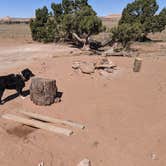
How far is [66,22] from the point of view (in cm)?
1844

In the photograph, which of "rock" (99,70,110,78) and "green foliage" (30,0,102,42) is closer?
"rock" (99,70,110,78)

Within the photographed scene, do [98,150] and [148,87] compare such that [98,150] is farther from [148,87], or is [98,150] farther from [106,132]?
[148,87]

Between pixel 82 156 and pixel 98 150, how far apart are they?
0.38 meters

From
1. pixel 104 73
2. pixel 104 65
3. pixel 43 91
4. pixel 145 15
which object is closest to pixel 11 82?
pixel 43 91

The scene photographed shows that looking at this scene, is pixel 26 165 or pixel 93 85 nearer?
pixel 26 165

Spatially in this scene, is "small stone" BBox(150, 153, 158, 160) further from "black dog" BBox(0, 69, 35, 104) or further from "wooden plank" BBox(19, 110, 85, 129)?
"black dog" BBox(0, 69, 35, 104)

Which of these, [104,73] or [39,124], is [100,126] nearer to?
[39,124]

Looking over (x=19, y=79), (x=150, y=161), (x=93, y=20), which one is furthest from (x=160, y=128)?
(x=93, y=20)

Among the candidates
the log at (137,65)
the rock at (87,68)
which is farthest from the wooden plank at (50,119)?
the log at (137,65)

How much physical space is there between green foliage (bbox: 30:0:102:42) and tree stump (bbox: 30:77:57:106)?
11.4 meters

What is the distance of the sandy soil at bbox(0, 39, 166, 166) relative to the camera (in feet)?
14.8

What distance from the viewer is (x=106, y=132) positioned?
5.42m

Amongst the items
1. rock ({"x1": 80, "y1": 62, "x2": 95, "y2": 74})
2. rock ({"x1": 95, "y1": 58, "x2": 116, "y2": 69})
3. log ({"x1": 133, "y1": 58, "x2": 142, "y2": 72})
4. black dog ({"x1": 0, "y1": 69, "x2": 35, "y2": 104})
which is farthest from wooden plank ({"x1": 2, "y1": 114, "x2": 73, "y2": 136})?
log ({"x1": 133, "y1": 58, "x2": 142, "y2": 72})

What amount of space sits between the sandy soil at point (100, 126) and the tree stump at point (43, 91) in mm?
214
